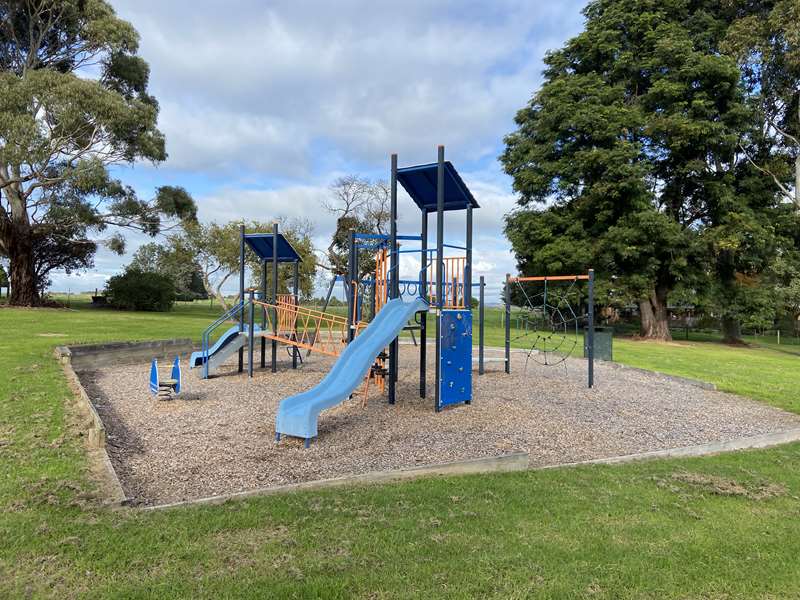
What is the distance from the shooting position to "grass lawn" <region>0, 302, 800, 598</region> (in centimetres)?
281

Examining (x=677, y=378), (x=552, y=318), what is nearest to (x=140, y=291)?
(x=552, y=318)

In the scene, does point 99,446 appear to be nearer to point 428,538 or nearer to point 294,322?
point 428,538

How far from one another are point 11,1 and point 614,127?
31950 mm

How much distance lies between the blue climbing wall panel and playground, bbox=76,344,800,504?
237 mm

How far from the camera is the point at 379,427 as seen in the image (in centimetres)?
655

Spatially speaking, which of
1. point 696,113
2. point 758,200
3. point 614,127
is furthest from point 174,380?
point 758,200

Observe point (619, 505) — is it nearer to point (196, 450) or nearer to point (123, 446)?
point (196, 450)

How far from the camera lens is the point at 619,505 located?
4.02m

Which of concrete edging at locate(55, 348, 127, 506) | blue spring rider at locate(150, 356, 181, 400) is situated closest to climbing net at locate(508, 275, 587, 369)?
blue spring rider at locate(150, 356, 181, 400)

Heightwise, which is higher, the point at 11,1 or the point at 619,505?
the point at 11,1

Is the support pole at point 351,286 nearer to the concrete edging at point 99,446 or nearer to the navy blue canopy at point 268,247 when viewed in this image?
the navy blue canopy at point 268,247

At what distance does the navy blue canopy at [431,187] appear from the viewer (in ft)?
25.7

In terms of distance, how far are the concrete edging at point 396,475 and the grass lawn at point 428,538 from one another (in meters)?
0.16

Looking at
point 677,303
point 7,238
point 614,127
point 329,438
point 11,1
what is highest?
point 11,1
